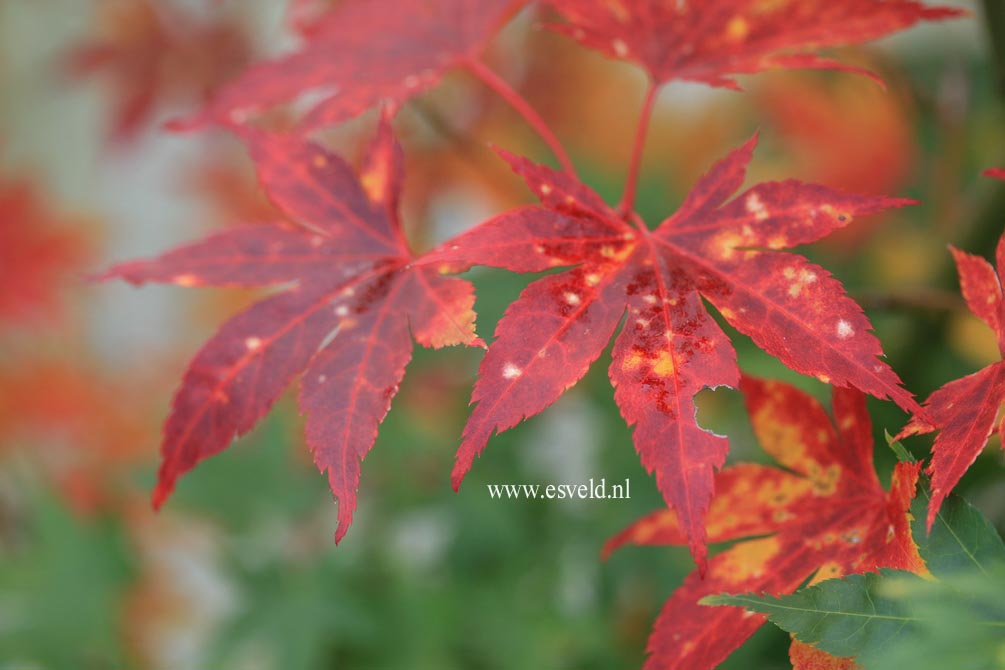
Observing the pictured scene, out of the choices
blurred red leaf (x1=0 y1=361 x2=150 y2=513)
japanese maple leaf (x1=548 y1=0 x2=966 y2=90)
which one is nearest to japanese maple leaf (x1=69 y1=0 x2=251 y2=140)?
blurred red leaf (x1=0 y1=361 x2=150 y2=513)

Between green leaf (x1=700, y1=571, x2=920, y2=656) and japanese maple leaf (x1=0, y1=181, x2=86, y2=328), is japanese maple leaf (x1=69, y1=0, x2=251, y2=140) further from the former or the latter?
green leaf (x1=700, y1=571, x2=920, y2=656)

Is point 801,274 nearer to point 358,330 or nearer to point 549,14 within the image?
point 358,330

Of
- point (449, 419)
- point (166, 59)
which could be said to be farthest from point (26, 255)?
point (449, 419)

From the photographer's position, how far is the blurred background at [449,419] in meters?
0.82

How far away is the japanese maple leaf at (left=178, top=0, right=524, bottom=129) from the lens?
1.57 feet

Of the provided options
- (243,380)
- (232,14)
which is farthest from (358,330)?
(232,14)

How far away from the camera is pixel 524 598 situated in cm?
87

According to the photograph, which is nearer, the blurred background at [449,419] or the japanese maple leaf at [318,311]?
the japanese maple leaf at [318,311]

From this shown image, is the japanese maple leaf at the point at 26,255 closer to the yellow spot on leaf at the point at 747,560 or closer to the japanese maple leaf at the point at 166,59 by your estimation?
the japanese maple leaf at the point at 166,59

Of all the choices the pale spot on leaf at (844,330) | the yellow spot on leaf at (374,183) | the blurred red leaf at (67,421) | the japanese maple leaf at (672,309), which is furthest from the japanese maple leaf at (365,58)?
the blurred red leaf at (67,421)

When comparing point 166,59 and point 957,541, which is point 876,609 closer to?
point 957,541

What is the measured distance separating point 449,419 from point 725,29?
27.8 inches

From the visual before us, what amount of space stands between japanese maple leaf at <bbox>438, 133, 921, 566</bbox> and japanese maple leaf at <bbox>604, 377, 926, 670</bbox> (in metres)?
0.04

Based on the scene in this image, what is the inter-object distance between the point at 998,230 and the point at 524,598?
0.54 metres
